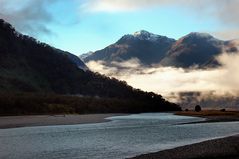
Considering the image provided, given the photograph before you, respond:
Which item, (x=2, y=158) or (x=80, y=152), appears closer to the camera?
(x=2, y=158)

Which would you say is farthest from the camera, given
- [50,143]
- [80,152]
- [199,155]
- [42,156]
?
[50,143]

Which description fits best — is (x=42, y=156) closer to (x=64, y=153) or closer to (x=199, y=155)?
(x=64, y=153)

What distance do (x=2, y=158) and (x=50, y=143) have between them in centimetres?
1923

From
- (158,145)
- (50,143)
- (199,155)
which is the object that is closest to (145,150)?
(158,145)

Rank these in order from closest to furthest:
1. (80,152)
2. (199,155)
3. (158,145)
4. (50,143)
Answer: (199,155), (80,152), (158,145), (50,143)

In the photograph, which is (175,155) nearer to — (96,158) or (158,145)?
(96,158)

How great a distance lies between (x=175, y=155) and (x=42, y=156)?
15.8m

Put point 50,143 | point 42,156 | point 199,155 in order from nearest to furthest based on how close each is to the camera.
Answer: point 199,155
point 42,156
point 50,143

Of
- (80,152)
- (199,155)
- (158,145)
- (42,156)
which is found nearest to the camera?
(199,155)

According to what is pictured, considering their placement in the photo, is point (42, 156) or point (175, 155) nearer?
point (175, 155)

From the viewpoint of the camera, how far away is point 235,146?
54375 mm

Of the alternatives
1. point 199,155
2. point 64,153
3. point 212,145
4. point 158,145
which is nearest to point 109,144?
point 158,145

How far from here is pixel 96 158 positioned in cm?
5191

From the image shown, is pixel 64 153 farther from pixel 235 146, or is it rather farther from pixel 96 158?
pixel 235 146
